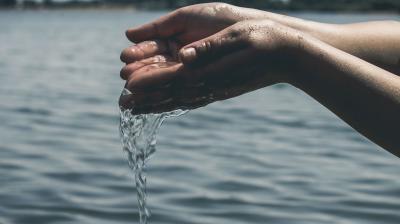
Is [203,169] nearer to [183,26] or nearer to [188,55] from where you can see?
[183,26]

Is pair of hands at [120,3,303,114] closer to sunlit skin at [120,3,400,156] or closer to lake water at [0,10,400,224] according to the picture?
sunlit skin at [120,3,400,156]

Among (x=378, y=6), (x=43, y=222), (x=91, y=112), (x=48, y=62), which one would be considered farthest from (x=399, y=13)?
(x=43, y=222)

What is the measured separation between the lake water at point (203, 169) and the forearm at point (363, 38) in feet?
11.4

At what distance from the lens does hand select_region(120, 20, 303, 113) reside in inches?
111

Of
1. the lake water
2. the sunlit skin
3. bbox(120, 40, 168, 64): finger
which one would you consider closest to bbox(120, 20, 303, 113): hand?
the sunlit skin

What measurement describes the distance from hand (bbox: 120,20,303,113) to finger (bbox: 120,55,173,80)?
0.22 metres

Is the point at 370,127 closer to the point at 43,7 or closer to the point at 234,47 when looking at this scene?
the point at 234,47

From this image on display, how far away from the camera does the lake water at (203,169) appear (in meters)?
7.21

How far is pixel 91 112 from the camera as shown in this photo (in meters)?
15.2

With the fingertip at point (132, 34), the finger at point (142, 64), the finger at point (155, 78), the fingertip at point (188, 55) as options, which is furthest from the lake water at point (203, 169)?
the fingertip at point (188, 55)

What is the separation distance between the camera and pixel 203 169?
30.3ft

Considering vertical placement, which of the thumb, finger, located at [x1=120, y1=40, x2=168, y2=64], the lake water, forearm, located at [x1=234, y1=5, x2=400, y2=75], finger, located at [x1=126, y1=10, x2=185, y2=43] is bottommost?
the lake water

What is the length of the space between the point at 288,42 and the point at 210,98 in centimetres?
43

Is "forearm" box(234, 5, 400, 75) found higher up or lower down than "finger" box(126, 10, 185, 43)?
higher up
